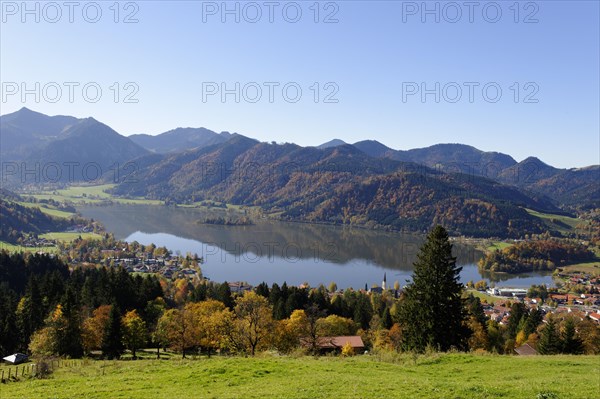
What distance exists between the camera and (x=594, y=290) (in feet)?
317

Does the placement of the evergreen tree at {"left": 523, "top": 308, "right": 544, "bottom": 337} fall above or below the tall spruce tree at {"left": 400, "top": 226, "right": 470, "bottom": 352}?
below

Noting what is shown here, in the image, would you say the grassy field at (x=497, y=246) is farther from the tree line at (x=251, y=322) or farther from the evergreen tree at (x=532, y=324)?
the evergreen tree at (x=532, y=324)

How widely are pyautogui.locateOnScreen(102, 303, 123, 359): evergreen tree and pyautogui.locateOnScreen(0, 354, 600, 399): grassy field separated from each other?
11818 millimetres

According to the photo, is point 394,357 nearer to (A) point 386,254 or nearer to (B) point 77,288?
(B) point 77,288

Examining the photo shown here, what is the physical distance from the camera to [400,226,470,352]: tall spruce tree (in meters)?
19.7

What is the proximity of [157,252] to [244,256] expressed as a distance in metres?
21.5

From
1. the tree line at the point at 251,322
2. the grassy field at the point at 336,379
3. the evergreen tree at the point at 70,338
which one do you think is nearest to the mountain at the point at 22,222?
the tree line at the point at 251,322

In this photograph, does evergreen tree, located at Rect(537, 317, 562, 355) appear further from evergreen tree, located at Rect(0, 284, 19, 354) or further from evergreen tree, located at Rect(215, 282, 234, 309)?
evergreen tree, located at Rect(0, 284, 19, 354)

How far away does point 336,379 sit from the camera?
12.2 m

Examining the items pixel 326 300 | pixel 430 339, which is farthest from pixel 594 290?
pixel 430 339

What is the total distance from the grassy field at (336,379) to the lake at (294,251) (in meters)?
70.3

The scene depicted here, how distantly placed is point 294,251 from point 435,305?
10359 cm

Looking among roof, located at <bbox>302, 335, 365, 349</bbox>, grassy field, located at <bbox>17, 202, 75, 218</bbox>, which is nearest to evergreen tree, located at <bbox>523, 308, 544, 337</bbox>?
roof, located at <bbox>302, 335, 365, 349</bbox>

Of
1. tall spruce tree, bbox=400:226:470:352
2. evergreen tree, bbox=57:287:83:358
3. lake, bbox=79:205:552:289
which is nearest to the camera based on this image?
tall spruce tree, bbox=400:226:470:352
